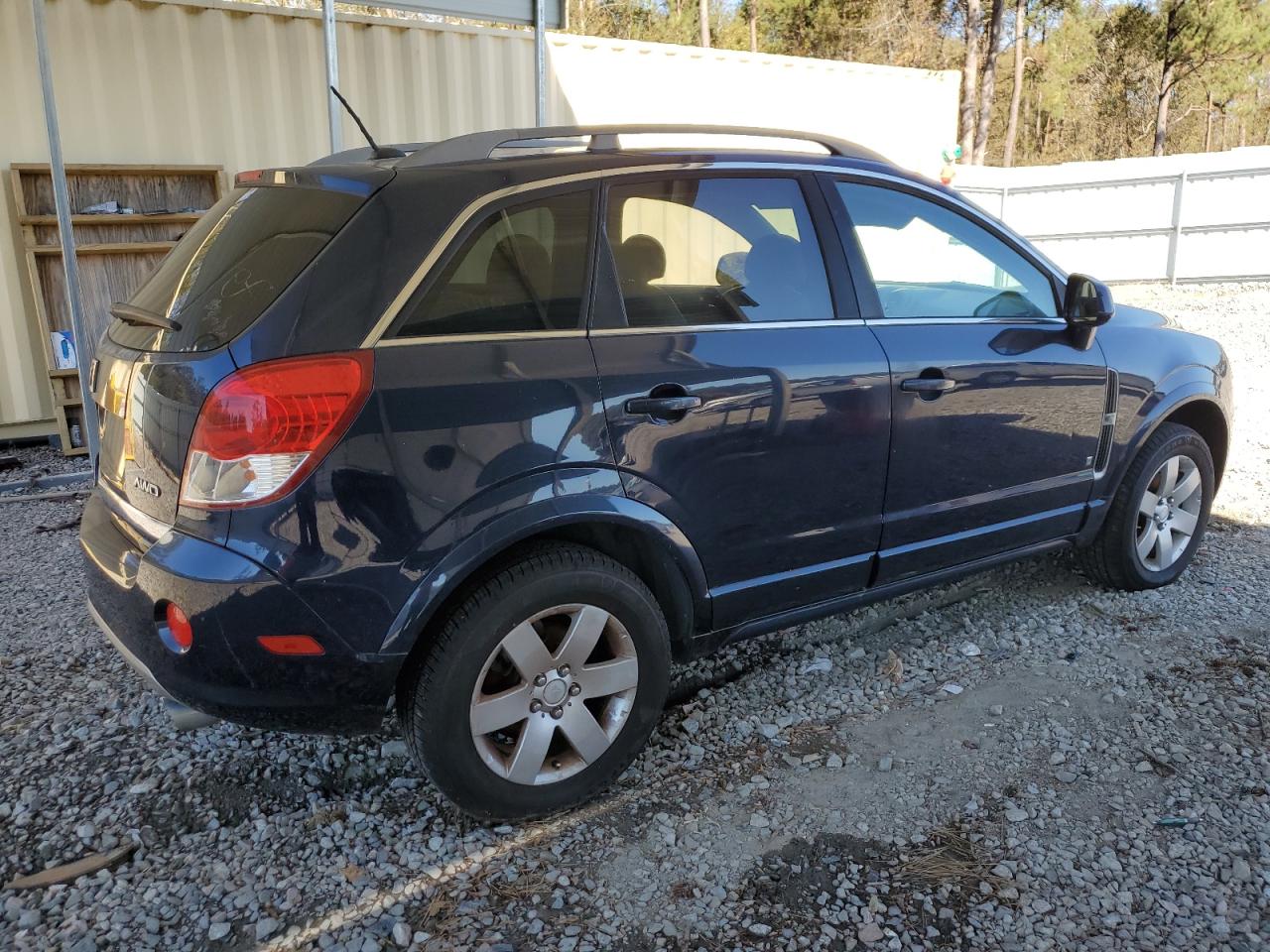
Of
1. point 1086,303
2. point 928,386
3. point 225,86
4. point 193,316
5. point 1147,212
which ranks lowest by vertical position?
point 928,386

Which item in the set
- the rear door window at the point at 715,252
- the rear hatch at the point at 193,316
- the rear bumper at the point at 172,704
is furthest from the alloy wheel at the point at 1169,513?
the rear bumper at the point at 172,704

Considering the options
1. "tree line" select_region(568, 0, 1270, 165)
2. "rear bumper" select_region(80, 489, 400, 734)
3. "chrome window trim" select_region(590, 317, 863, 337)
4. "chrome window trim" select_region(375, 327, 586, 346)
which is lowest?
"rear bumper" select_region(80, 489, 400, 734)

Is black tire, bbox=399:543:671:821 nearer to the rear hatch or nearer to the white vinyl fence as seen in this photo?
the rear hatch

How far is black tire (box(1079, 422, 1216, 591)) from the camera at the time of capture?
4.06m

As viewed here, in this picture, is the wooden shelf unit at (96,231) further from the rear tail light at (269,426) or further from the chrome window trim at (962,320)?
the chrome window trim at (962,320)

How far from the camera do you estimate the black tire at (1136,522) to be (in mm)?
4062

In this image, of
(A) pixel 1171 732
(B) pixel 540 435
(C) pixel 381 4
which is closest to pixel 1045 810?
(A) pixel 1171 732

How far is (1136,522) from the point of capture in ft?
13.6

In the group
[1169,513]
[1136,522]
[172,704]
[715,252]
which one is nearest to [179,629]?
[172,704]

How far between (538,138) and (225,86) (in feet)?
18.9

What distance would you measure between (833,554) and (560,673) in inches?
41.8

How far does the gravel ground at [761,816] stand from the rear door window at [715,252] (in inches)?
54.3

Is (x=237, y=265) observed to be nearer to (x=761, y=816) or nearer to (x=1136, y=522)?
(x=761, y=816)

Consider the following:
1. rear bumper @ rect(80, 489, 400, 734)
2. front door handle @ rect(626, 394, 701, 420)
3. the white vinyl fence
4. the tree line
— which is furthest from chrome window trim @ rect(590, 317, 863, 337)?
the tree line
